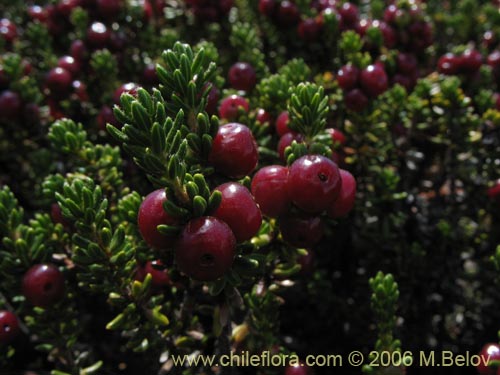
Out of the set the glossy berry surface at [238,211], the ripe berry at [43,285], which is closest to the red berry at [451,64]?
the glossy berry surface at [238,211]

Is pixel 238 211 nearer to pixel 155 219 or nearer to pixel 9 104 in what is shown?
pixel 155 219

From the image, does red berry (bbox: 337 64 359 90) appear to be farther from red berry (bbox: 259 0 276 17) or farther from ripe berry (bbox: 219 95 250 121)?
red berry (bbox: 259 0 276 17)

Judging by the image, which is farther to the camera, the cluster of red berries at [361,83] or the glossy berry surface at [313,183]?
the cluster of red berries at [361,83]

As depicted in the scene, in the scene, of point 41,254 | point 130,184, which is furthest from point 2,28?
point 41,254

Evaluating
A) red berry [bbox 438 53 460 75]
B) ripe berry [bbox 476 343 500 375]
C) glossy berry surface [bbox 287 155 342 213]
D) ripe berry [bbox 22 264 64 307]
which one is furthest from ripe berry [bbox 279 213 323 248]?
red berry [bbox 438 53 460 75]

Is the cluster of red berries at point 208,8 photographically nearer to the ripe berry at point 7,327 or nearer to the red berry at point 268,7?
the red berry at point 268,7
